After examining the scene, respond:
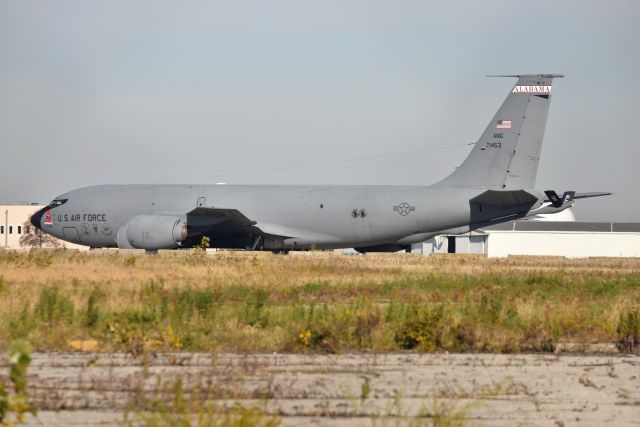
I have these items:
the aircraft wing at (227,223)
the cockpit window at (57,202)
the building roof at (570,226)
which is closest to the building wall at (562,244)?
the building roof at (570,226)

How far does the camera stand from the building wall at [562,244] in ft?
268

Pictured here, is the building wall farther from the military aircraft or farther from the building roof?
the military aircraft

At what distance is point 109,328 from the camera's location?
1566cm

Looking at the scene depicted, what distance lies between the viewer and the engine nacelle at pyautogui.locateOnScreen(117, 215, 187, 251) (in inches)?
1671

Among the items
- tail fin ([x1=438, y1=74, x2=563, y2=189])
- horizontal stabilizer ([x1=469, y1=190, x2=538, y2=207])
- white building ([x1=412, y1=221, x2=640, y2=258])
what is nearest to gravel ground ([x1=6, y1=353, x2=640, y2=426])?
horizontal stabilizer ([x1=469, y1=190, x2=538, y2=207])

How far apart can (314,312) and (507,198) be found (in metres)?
22.4

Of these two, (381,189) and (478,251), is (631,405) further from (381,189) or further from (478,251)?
(478,251)

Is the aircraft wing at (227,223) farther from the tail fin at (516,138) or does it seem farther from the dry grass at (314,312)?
the dry grass at (314,312)

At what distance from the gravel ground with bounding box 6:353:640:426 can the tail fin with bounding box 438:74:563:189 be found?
26.1 metres

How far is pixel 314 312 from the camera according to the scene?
59.3 feet

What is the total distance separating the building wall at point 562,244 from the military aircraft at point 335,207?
39.7 meters

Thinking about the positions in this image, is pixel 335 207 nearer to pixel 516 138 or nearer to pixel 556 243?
pixel 516 138

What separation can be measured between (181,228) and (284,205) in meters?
4.83

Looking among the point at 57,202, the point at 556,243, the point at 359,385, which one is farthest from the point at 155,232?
the point at 556,243
